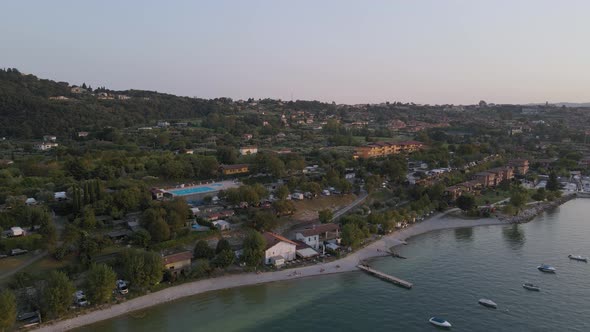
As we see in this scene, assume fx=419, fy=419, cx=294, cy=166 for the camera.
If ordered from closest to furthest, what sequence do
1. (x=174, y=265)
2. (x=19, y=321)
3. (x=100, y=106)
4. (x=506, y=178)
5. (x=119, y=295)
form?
(x=19, y=321)
(x=119, y=295)
(x=174, y=265)
(x=506, y=178)
(x=100, y=106)

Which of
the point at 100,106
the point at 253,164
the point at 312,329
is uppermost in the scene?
the point at 100,106

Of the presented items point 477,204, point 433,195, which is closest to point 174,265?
point 433,195

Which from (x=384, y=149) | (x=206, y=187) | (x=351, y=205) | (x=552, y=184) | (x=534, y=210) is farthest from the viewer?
(x=384, y=149)

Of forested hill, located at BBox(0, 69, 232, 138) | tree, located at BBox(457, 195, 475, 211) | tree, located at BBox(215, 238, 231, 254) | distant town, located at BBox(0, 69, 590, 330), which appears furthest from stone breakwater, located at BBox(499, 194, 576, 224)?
forested hill, located at BBox(0, 69, 232, 138)

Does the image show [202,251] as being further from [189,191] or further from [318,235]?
[189,191]

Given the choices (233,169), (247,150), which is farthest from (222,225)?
(247,150)

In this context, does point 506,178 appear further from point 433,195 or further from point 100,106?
point 100,106
